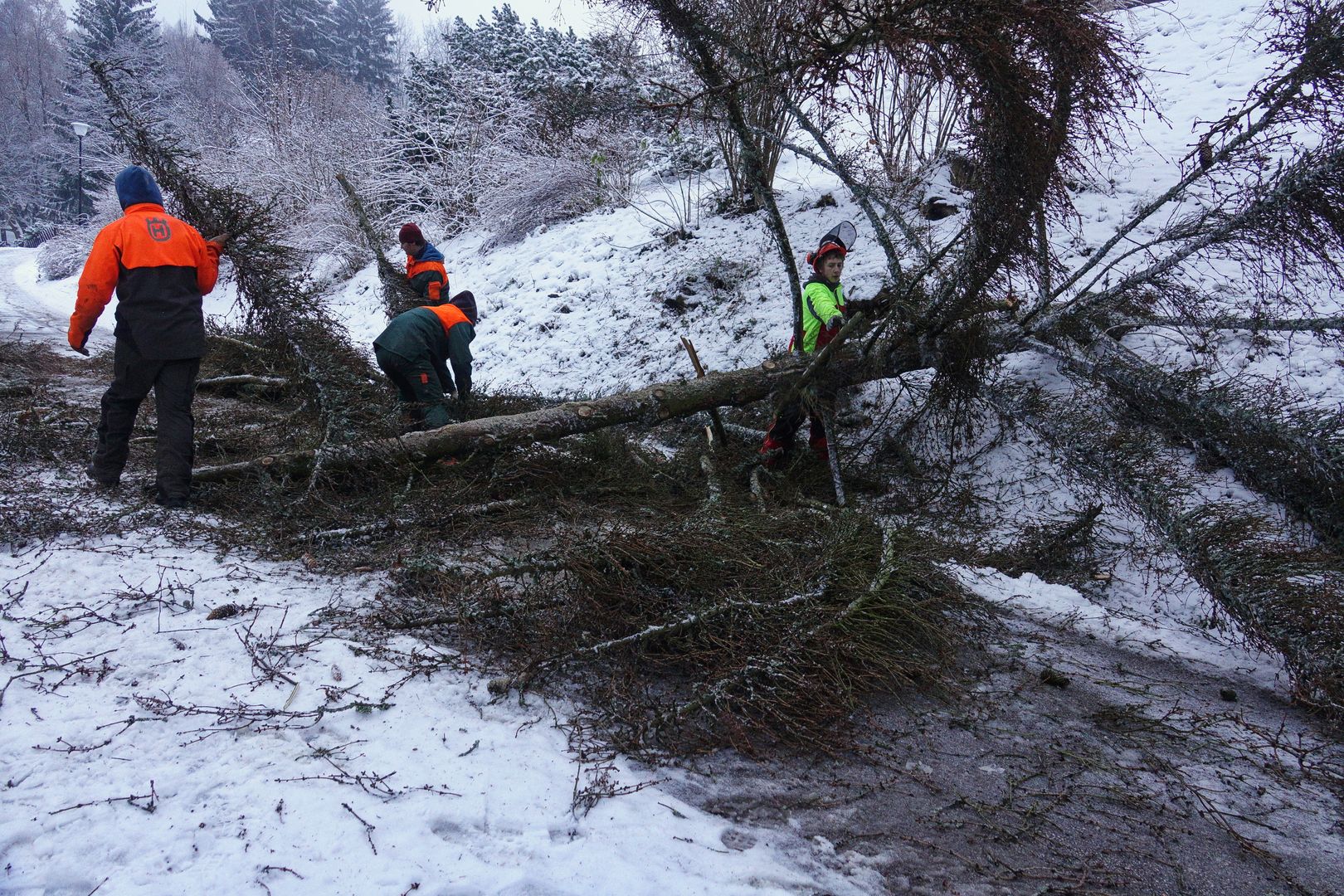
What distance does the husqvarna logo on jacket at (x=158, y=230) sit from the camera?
4.05 metres

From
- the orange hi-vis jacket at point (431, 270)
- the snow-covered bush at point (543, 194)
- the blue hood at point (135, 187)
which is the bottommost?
the blue hood at point (135, 187)

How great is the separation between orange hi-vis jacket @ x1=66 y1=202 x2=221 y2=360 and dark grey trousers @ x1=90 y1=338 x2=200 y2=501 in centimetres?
12

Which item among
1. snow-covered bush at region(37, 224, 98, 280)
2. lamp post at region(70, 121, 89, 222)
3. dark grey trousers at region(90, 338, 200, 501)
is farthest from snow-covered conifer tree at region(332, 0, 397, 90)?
dark grey trousers at region(90, 338, 200, 501)

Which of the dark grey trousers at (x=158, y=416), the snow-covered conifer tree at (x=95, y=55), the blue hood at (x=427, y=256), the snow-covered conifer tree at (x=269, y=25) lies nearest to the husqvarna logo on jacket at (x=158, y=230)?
the dark grey trousers at (x=158, y=416)

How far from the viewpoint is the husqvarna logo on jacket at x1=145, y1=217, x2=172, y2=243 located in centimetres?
405

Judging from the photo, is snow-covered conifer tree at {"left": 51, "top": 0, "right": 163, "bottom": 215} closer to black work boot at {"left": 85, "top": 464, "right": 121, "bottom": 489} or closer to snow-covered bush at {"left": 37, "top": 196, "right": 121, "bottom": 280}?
snow-covered bush at {"left": 37, "top": 196, "right": 121, "bottom": 280}

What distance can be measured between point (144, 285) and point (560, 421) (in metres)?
2.64

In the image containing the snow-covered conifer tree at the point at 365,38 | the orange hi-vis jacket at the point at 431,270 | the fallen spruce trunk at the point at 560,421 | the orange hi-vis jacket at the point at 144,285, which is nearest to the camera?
the orange hi-vis jacket at the point at 144,285

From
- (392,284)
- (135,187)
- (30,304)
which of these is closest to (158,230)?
(135,187)

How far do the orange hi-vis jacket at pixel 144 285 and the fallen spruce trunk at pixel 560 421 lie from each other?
868 mm

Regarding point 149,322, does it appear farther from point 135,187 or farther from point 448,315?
point 448,315

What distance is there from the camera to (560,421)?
506 centimetres

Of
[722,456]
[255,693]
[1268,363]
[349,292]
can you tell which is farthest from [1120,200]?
[349,292]

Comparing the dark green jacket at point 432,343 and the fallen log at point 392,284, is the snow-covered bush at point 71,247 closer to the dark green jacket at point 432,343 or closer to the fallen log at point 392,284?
the fallen log at point 392,284
